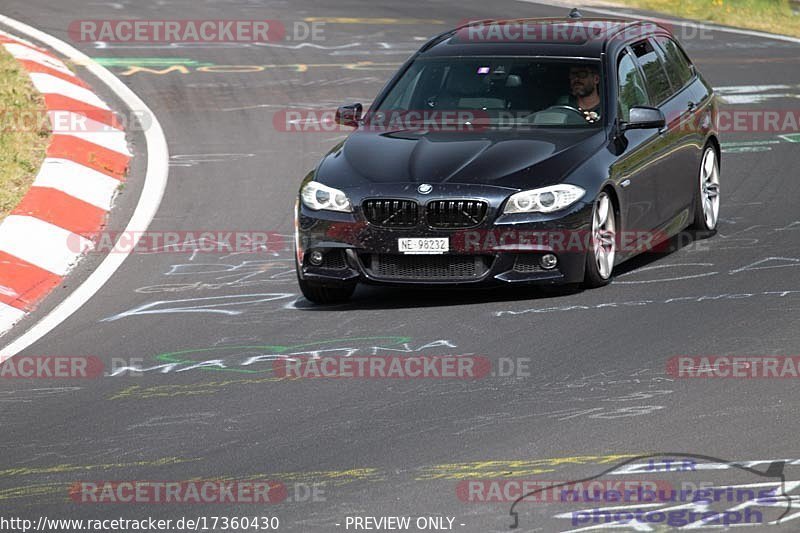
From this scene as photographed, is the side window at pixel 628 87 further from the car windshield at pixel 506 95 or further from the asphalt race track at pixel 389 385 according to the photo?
the asphalt race track at pixel 389 385

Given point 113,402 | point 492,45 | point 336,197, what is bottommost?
point 113,402

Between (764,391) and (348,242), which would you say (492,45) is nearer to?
(348,242)

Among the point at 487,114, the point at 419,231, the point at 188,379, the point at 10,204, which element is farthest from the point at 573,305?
the point at 10,204

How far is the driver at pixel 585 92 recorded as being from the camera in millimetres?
10984

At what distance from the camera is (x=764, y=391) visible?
7.83 m

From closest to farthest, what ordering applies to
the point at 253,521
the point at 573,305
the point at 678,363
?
the point at 253,521
the point at 678,363
the point at 573,305

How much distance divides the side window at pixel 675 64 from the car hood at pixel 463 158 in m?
1.74

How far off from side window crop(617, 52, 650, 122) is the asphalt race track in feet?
3.60

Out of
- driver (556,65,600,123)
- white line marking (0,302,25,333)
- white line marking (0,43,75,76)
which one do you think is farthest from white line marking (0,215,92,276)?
white line marking (0,43,75,76)

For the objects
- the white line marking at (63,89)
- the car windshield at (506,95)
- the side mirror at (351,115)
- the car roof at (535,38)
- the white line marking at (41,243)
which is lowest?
the white line marking at (41,243)

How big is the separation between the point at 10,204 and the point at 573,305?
504 cm

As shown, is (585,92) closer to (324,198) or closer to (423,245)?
(423,245)

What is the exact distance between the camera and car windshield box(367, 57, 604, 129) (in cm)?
1098

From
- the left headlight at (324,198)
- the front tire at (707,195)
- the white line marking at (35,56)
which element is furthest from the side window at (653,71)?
the white line marking at (35,56)
